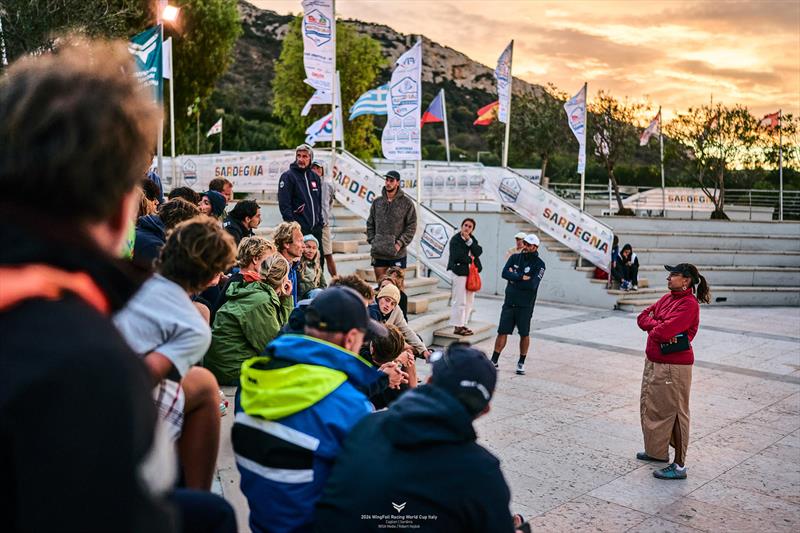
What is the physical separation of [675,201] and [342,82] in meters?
21.5

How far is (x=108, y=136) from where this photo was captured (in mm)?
1053

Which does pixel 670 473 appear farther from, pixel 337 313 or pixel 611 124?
pixel 611 124

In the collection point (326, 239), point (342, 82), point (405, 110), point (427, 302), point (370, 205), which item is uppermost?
point (342, 82)

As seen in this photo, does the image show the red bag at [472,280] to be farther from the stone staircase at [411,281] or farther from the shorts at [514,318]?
the shorts at [514,318]

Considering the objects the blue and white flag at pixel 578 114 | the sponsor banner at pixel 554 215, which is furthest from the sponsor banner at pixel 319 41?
the sponsor banner at pixel 554 215

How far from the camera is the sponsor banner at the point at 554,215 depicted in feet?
55.4

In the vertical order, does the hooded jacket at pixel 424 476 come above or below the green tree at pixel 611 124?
below

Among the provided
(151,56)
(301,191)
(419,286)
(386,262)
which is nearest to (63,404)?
(301,191)

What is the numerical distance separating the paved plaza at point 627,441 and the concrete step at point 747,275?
7724 mm

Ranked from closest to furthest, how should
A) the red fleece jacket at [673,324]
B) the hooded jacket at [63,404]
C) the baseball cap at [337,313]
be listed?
the hooded jacket at [63,404] < the baseball cap at [337,313] < the red fleece jacket at [673,324]

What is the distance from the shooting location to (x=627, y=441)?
641 centimetres

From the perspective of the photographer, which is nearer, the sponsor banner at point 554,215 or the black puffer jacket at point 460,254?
the black puffer jacket at point 460,254

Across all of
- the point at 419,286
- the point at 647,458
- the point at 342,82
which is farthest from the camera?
the point at 342,82

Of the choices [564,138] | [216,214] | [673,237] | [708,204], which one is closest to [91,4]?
[216,214]
